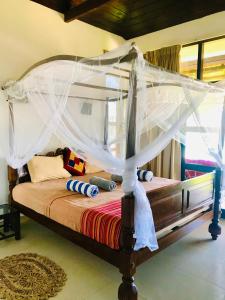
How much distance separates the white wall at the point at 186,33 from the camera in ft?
11.7

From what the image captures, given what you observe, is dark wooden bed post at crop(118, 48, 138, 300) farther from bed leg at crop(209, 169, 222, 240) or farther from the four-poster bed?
bed leg at crop(209, 169, 222, 240)

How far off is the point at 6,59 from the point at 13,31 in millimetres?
383

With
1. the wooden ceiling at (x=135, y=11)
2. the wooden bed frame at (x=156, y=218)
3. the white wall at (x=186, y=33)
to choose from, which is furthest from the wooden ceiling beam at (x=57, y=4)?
the wooden bed frame at (x=156, y=218)

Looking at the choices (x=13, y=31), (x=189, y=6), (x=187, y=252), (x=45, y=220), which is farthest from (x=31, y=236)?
(x=189, y=6)

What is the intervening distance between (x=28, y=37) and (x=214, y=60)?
2.69 metres

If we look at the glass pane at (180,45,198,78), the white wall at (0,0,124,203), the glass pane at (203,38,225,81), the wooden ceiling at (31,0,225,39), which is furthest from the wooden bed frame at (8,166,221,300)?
the wooden ceiling at (31,0,225,39)

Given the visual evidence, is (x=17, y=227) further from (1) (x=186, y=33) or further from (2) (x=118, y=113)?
(1) (x=186, y=33)

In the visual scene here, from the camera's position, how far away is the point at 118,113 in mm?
2266

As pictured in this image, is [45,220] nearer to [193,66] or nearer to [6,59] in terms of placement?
[6,59]

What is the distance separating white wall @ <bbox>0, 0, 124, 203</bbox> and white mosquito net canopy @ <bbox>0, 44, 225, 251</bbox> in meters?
0.49

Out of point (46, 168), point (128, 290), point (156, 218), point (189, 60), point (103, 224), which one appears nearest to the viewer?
point (128, 290)

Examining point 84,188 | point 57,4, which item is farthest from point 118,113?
point 57,4

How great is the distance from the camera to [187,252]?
2.74 metres

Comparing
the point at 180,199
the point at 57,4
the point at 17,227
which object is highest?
the point at 57,4
